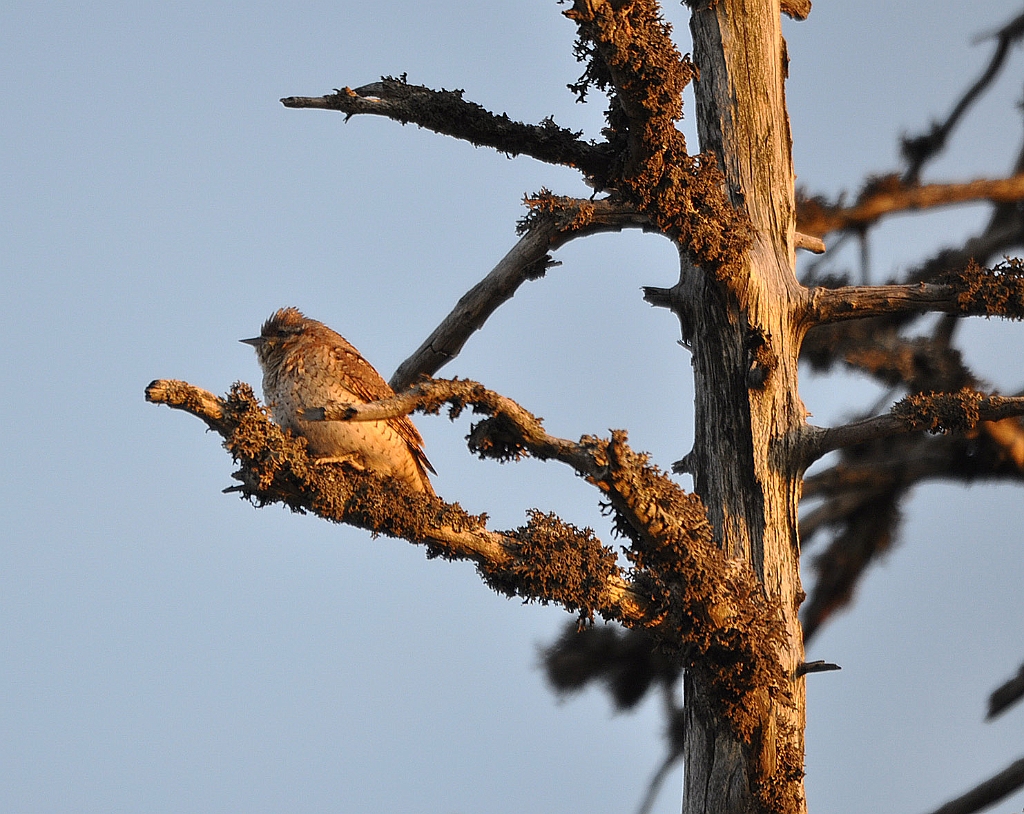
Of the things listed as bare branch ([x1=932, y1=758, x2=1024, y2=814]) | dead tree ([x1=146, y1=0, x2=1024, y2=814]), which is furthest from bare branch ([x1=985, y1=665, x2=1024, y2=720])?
dead tree ([x1=146, y1=0, x2=1024, y2=814])

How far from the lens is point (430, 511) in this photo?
330 cm

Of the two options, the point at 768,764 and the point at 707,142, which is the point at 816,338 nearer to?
the point at 707,142

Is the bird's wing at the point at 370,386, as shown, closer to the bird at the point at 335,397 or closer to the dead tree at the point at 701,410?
the bird at the point at 335,397

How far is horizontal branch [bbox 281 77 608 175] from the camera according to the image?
3.82 metres

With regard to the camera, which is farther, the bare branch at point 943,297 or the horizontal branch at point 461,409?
the bare branch at point 943,297

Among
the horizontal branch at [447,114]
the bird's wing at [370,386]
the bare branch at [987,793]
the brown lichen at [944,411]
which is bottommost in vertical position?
the bare branch at [987,793]

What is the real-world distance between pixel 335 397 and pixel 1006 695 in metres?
2.89

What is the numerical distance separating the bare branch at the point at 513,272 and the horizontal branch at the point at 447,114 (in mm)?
300

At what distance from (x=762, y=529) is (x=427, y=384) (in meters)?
1.28

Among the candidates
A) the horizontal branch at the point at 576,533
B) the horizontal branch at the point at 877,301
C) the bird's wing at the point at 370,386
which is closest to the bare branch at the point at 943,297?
the horizontal branch at the point at 877,301

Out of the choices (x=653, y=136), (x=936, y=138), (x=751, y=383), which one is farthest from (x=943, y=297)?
(x=936, y=138)

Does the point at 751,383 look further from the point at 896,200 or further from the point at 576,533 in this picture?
the point at 896,200

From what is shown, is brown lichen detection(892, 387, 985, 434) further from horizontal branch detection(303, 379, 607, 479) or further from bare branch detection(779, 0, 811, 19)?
bare branch detection(779, 0, 811, 19)

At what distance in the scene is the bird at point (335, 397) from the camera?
4492mm
